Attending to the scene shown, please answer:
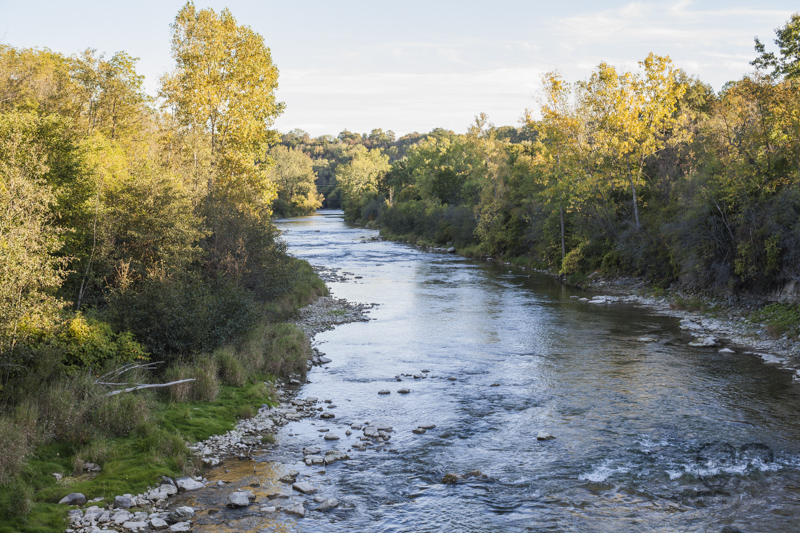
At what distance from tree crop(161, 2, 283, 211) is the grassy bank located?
1595 cm

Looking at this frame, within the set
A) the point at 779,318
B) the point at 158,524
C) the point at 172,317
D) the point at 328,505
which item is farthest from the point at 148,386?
the point at 779,318

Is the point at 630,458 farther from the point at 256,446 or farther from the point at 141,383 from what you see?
the point at 141,383

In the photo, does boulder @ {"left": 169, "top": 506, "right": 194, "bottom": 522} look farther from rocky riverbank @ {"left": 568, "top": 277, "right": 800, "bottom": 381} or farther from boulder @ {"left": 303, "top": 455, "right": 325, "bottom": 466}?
rocky riverbank @ {"left": 568, "top": 277, "right": 800, "bottom": 381}

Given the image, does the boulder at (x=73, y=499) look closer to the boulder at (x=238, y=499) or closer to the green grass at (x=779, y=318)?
the boulder at (x=238, y=499)

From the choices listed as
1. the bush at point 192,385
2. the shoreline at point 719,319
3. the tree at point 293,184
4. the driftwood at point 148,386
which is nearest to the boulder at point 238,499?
the driftwood at point 148,386

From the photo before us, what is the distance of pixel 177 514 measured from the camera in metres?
11.2

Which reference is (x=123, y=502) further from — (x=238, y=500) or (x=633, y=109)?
(x=633, y=109)

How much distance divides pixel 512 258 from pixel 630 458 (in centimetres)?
4532

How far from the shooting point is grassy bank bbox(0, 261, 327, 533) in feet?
36.2

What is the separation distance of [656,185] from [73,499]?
4175cm

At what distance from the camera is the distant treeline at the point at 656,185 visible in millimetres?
28391

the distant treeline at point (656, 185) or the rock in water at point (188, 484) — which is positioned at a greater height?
the distant treeline at point (656, 185)

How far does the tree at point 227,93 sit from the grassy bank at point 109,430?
15951 mm

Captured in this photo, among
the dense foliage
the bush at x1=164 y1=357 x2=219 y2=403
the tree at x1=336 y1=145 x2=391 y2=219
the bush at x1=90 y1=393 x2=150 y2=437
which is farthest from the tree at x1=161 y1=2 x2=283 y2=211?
the tree at x1=336 y1=145 x2=391 y2=219
